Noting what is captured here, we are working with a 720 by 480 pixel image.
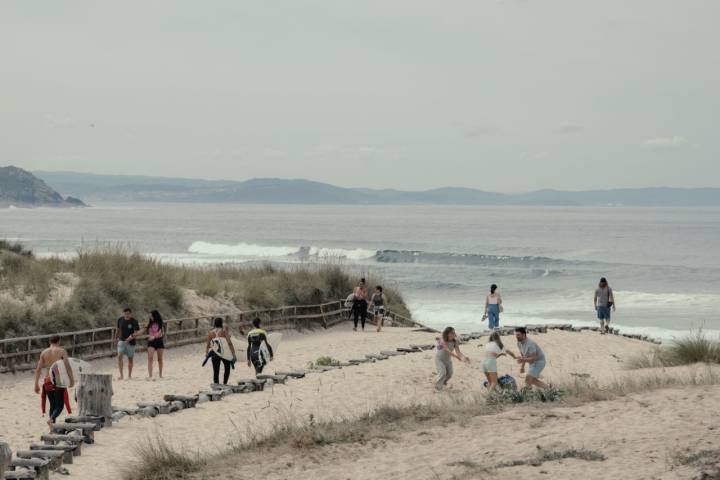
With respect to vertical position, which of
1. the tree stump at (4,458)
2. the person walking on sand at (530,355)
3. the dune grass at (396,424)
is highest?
the person walking on sand at (530,355)

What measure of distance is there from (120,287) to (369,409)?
12122 mm

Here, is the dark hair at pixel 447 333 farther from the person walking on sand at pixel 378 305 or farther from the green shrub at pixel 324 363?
the person walking on sand at pixel 378 305

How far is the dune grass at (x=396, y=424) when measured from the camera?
10.6 m

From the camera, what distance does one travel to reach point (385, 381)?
60.6 feet

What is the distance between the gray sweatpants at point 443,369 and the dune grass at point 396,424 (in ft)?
10.8

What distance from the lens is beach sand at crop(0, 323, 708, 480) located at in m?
10.6

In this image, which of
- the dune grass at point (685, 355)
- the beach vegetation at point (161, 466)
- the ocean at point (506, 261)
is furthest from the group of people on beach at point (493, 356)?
the ocean at point (506, 261)

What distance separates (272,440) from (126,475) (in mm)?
1825

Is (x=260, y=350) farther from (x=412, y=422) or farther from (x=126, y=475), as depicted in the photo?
(x=126, y=475)

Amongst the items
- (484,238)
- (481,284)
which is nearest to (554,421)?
(481,284)

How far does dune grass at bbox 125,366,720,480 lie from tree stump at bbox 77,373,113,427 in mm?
2278

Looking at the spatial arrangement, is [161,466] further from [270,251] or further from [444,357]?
[270,251]

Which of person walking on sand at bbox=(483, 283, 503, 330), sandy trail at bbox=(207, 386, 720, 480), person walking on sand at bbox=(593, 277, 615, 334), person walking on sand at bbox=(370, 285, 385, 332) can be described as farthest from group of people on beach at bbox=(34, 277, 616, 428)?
person walking on sand at bbox=(370, 285, 385, 332)

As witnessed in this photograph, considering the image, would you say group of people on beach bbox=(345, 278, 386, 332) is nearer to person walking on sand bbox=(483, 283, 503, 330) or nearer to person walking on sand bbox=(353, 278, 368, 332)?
person walking on sand bbox=(353, 278, 368, 332)
